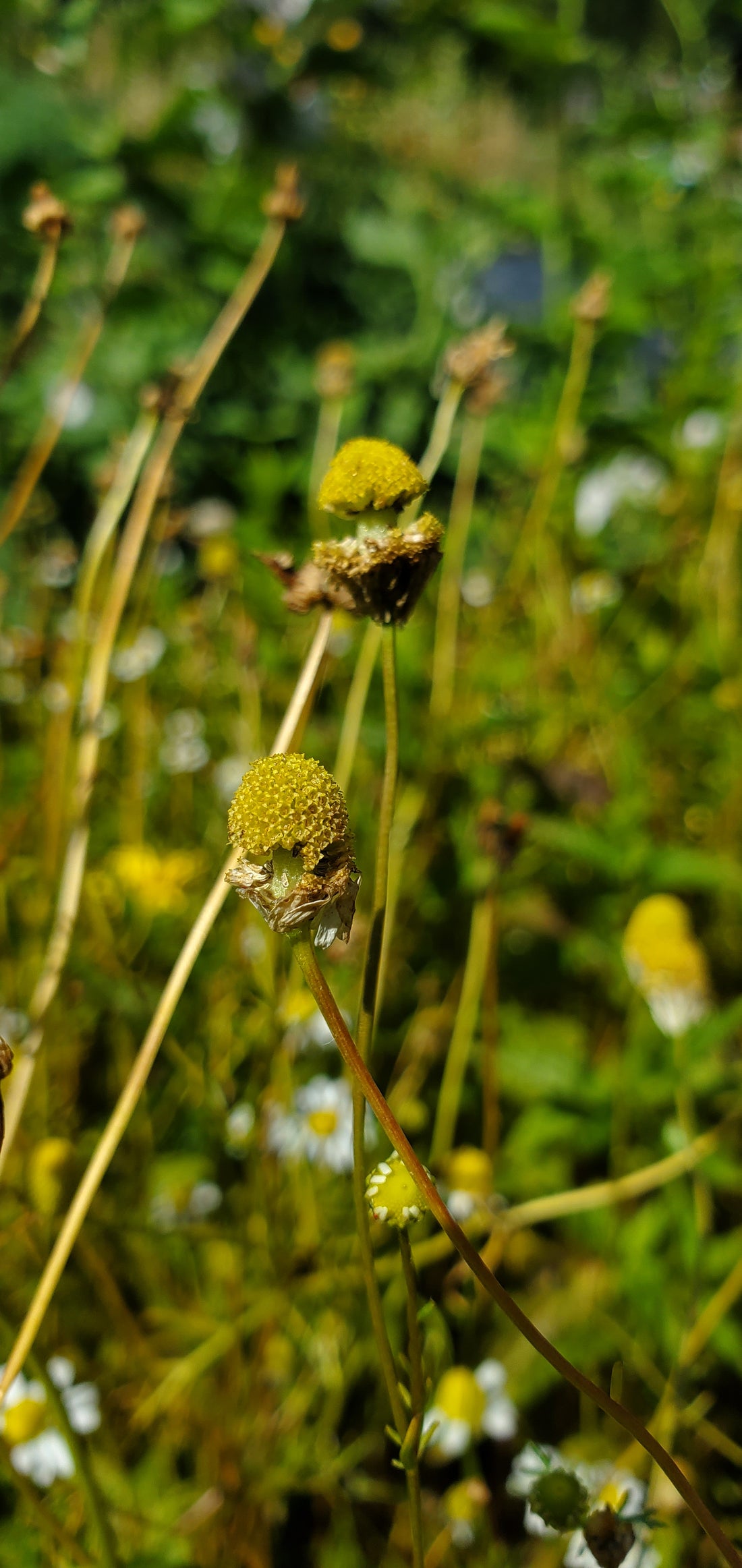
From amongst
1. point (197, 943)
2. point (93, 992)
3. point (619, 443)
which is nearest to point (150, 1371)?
point (93, 992)

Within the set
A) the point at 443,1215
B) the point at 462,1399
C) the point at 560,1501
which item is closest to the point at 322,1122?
the point at 462,1399

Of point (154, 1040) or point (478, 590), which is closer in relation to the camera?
point (154, 1040)

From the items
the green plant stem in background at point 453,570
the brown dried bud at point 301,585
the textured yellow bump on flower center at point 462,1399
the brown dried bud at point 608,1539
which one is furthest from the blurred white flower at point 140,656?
the brown dried bud at point 608,1539

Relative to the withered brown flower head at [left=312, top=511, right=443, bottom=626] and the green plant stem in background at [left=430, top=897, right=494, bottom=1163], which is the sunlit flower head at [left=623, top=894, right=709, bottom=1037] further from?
the withered brown flower head at [left=312, top=511, right=443, bottom=626]

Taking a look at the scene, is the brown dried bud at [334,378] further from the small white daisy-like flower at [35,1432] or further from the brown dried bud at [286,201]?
the small white daisy-like flower at [35,1432]

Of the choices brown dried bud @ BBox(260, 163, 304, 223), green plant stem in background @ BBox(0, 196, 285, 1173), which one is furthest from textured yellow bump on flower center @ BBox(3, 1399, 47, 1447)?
brown dried bud @ BBox(260, 163, 304, 223)

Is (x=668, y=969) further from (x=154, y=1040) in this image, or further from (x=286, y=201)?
(x=286, y=201)

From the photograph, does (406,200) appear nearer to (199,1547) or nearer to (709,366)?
(709,366)
